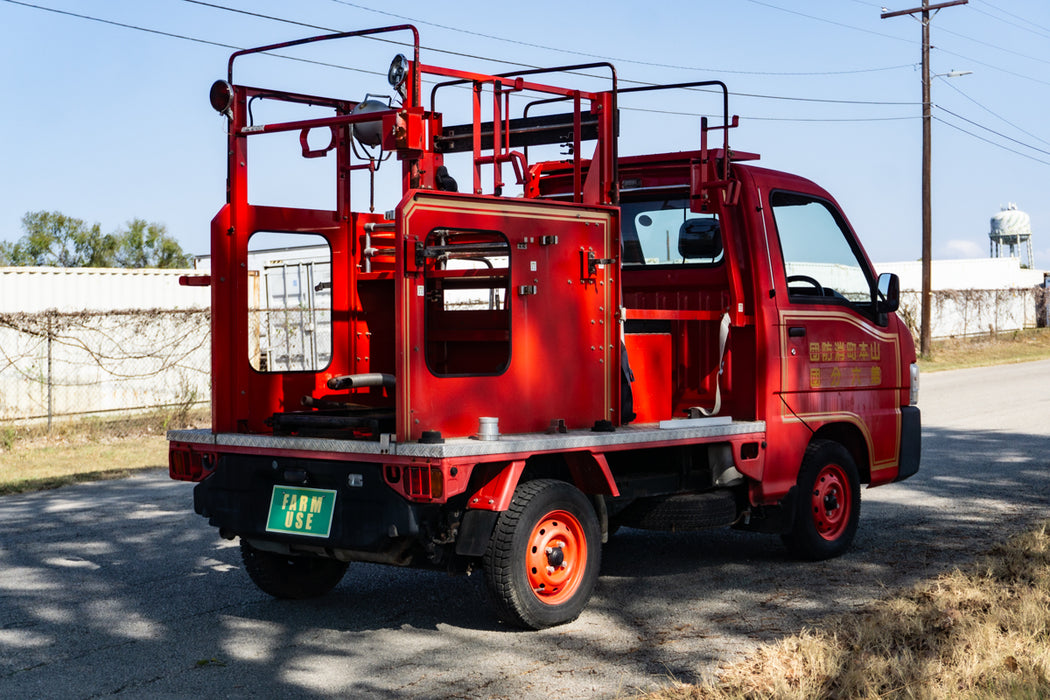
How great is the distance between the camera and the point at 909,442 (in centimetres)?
859

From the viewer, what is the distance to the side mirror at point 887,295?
26.5 feet

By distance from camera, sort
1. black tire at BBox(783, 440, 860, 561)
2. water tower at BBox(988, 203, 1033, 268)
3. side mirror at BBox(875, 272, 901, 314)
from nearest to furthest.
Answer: black tire at BBox(783, 440, 860, 561) → side mirror at BBox(875, 272, 901, 314) → water tower at BBox(988, 203, 1033, 268)

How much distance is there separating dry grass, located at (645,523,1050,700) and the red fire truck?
1267 millimetres

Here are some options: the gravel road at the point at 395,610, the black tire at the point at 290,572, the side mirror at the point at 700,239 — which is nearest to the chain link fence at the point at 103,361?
the gravel road at the point at 395,610

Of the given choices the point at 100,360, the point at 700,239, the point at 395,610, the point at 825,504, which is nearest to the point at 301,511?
the point at 395,610

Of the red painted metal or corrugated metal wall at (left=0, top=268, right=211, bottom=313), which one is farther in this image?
corrugated metal wall at (left=0, top=268, right=211, bottom=313)

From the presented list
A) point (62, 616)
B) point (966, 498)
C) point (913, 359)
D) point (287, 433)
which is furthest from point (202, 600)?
point (966, 498)

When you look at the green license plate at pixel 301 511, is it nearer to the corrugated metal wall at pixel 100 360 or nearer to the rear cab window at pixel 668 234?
the rear cab window at pixel 668 234

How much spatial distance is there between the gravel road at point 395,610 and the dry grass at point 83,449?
2.07 meters

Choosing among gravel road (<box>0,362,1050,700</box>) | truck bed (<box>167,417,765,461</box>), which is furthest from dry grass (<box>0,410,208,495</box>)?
truck bed (<box>167,417,765,461</box>)

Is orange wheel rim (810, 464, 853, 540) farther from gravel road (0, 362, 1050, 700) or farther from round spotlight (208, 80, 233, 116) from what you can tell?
round spotlight (208, 80, 233, 116)

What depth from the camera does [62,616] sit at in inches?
251

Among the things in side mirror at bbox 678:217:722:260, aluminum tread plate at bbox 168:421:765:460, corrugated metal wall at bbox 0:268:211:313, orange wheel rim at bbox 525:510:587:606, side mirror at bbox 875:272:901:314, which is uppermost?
corrugated metal wall at bbox 0:268:211:313

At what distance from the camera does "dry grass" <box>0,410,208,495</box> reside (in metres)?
12.3
